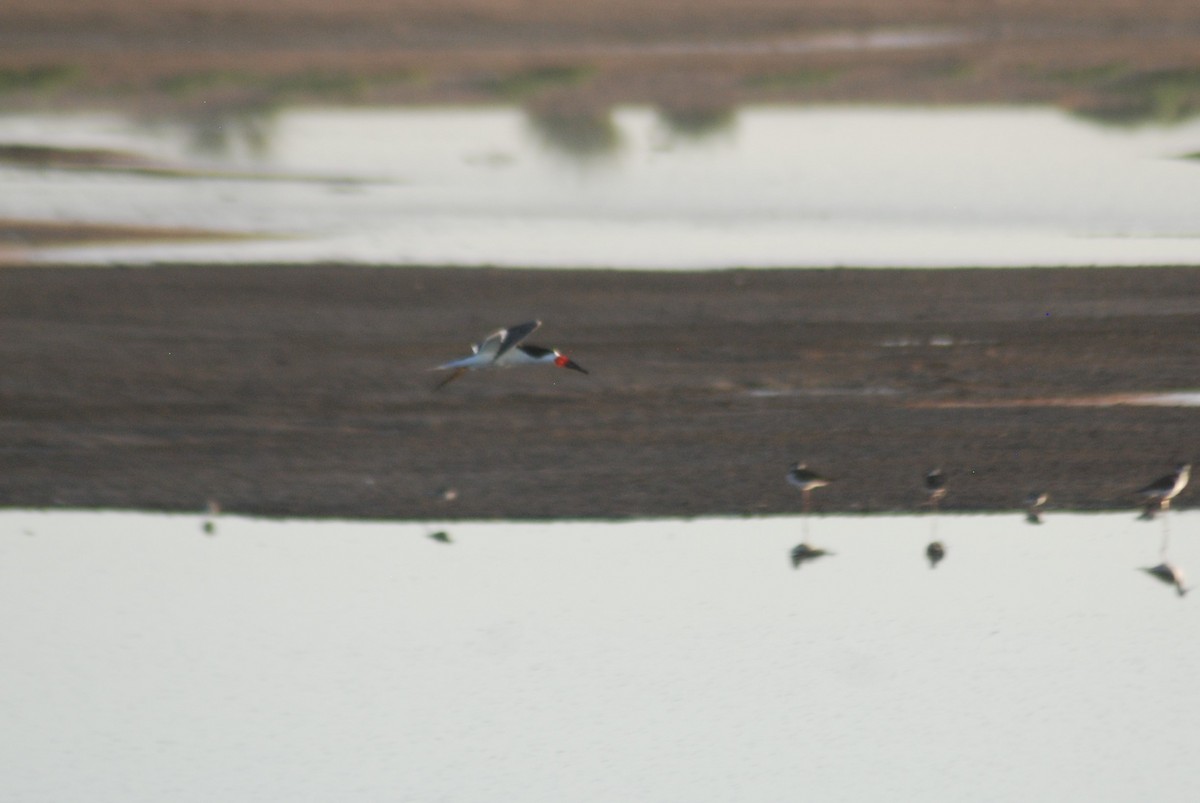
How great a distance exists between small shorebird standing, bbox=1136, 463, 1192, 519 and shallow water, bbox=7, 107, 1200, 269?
2.13 metres

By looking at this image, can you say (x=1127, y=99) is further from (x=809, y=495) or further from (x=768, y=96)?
(x=809, y=495)

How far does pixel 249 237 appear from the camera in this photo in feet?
26.7

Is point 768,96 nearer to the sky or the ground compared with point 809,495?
nearer to the sky

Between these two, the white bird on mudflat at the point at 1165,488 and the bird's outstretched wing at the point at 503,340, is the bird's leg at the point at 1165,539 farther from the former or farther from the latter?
the bird's outstretched wing at the point at 503,340

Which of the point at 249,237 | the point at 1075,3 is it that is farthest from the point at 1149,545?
the point at 1075,3

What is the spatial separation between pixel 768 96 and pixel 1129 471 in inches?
191

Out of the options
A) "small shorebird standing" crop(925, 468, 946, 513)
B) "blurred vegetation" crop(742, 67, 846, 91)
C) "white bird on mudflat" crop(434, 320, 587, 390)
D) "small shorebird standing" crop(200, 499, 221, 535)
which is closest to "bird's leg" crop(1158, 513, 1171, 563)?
"small shorebird standing" crop(925, 468, 946, 513)

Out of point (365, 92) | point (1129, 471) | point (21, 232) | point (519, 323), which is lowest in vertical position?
point (1129, 471)

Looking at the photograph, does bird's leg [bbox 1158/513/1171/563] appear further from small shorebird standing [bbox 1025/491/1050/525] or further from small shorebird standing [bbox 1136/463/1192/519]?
small shorebird standing [bbox 1025/491/1050/525]

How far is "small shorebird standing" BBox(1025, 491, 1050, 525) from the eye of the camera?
5863 millimetres

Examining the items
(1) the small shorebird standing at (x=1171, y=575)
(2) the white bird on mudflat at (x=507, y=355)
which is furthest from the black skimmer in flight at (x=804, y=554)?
(2) the white bird on mudflat at (x=507, y=355)

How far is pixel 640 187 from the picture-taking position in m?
8.86

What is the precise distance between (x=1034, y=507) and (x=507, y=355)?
2.48m

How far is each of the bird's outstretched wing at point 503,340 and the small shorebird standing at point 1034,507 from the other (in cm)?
233
